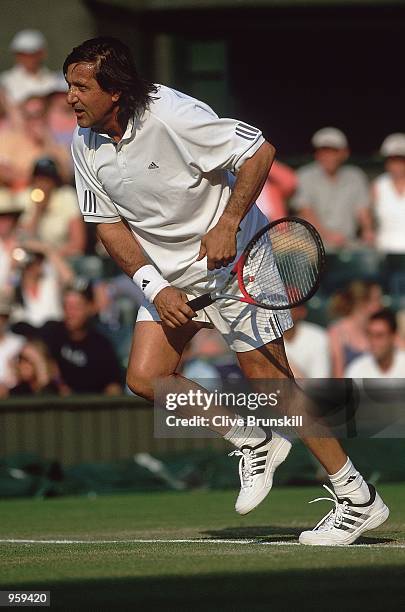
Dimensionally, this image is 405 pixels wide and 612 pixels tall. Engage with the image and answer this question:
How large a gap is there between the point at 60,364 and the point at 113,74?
600 cm

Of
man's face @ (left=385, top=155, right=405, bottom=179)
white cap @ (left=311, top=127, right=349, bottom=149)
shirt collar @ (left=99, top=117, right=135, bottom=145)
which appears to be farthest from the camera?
white cap @ (left=311, top=127, right=349, bottom=149)

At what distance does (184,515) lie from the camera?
896 centimetres

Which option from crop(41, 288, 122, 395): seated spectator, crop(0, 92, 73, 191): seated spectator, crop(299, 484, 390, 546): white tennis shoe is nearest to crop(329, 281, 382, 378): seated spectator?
crop(41, 288, 122, 395): seated spectator

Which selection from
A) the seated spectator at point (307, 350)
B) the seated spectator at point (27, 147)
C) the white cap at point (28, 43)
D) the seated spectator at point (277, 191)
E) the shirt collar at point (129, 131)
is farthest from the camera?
the white cap at point (28, 43)

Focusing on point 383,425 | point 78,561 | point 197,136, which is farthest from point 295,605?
point 383,425

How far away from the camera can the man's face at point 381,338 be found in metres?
11.9

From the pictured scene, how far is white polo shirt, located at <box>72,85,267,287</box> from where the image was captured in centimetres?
652

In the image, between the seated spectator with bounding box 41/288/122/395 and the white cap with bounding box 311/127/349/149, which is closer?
the seated spectator with bounding box 41/288/122/395

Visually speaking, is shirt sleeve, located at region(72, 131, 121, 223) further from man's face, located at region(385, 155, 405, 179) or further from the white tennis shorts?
man's face, located at region(385, 155, 405, 179)

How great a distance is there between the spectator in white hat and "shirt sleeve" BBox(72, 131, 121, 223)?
289 inches

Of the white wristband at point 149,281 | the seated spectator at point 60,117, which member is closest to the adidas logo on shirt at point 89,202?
the white wristband at point 149,281

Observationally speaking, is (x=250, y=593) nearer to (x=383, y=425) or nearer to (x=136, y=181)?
(x=136, y=181)

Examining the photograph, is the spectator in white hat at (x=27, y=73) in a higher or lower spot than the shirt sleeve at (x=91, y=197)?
lower

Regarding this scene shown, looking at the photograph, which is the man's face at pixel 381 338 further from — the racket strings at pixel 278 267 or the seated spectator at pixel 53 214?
the racket strings at pixel 278 267
